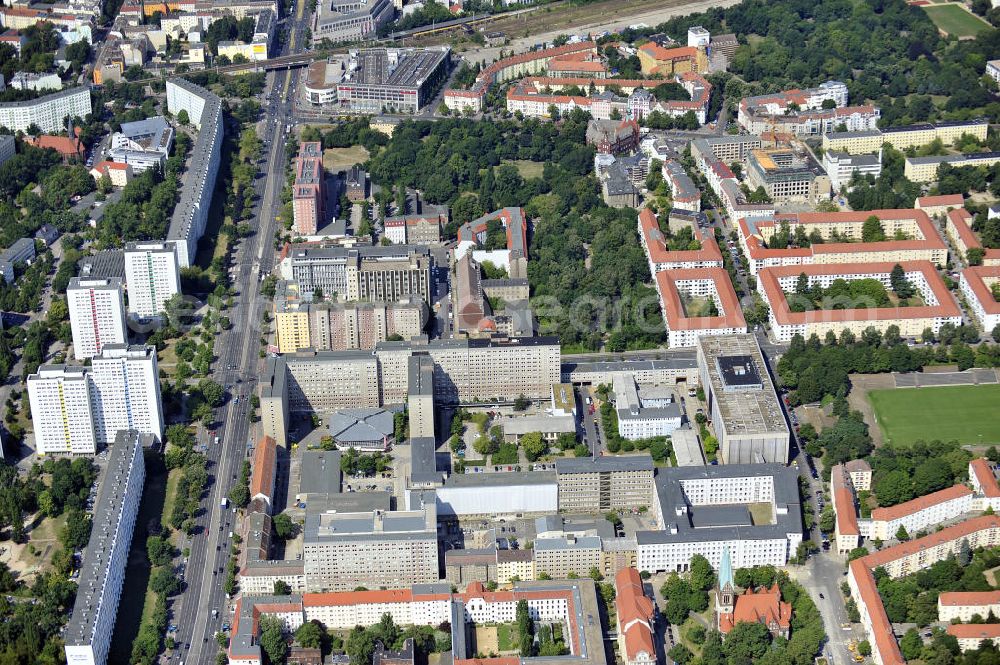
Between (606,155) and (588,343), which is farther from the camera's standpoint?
(606,155)

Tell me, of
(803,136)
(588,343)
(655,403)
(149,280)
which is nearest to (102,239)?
(149,280)

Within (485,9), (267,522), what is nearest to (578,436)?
(267,522)

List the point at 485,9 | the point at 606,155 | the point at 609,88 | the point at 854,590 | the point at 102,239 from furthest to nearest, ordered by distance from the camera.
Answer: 1. the point at 485,9
2. the point at 609,88
3. the point at 606,155
4. the point at 102,239
5. the point at 854,590

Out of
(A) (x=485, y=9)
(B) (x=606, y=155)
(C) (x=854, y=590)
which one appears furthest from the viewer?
(A) (x=485, y=9)

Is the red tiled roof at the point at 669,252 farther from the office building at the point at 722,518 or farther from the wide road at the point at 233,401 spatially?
the wide road at the point at 233,401

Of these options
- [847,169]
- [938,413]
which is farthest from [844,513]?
[847,169]

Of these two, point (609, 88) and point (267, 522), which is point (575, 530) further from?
point (609, 88)

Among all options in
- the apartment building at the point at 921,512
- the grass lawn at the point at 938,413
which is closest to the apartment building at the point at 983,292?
the grass lawn at the point at 938,413
